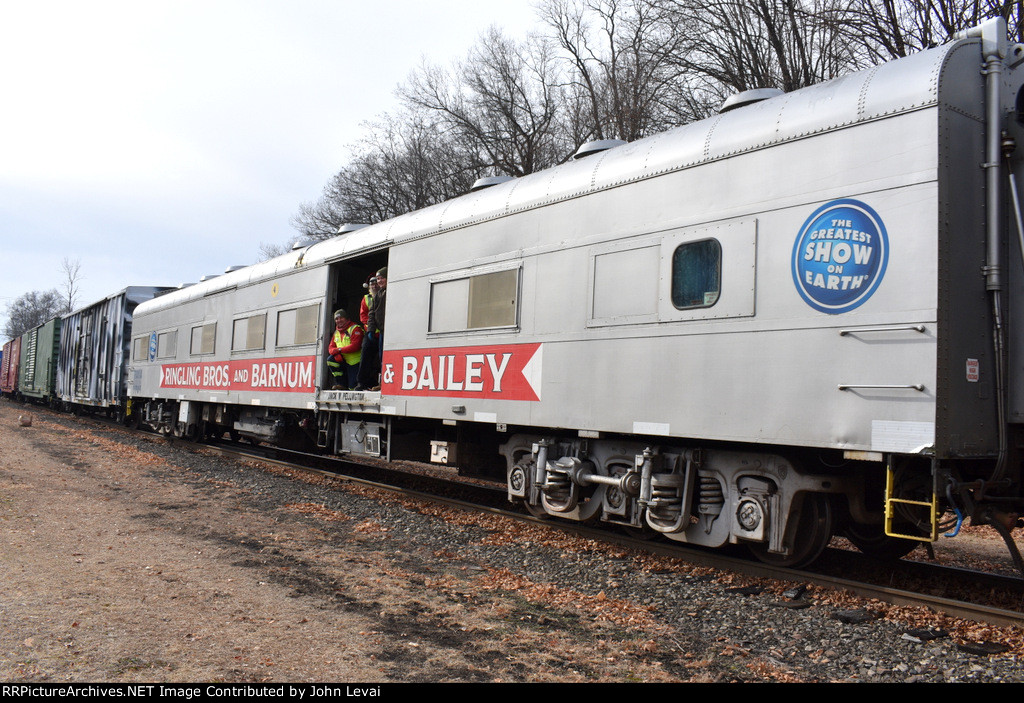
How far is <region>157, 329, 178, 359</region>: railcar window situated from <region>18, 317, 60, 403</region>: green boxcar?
14.5 m

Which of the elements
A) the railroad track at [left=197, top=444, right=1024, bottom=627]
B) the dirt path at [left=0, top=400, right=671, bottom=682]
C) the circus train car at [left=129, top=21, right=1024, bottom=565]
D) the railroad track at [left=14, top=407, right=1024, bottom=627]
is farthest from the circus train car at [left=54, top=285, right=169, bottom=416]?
the railroad track at [left=197, top=444, right=1024, bottom=627]

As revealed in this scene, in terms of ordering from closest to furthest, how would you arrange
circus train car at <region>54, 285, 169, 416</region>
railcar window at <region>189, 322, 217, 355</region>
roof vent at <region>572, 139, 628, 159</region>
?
roof vent at <region>572, 139, 628, 159</region> → railcar window at <region>189, 322, 217, 355</region> → circus train car at <region>54, 285, 169, 416</region>

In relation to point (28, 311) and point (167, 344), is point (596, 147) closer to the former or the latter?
point (167, 344)

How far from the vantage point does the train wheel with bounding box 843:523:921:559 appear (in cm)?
604

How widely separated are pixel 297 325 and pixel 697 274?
7315 millimetres

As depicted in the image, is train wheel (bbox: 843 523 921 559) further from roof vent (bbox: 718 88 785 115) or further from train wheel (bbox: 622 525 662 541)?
roof vent (bbox: 718 88 785 115)

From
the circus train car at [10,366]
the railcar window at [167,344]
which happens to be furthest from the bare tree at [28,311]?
the railcar window at [167,344]

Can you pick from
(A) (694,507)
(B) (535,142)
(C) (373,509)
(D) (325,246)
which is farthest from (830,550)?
(B) (535,142)

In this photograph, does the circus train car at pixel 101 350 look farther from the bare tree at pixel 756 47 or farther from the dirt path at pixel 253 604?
the bare tree at pixel 756 47

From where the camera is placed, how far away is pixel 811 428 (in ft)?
16.2

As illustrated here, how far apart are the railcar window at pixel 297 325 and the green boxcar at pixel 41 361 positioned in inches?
854

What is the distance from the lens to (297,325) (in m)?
11.4

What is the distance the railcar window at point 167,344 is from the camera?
16.6 metres
